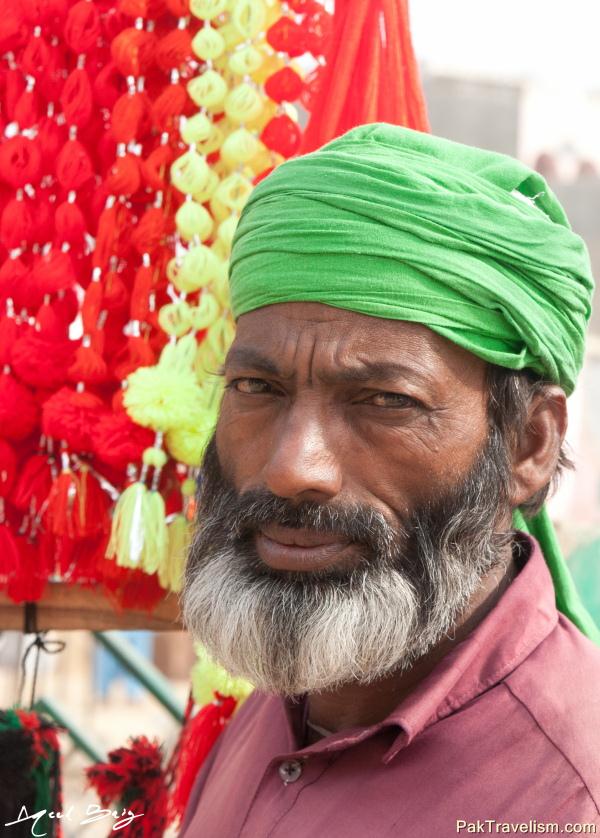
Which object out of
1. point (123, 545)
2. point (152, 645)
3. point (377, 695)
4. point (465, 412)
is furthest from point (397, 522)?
point (152, 645)

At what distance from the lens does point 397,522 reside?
1.61 metres

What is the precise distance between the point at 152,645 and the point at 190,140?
9.06 m

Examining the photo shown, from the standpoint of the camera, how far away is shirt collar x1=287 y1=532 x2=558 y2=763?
4.97ft

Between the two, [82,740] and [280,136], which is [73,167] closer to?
[280,136]

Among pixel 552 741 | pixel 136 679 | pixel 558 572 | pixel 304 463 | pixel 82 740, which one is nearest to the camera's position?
pixel 552 741

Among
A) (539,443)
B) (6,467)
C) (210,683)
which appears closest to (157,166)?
(6,467)

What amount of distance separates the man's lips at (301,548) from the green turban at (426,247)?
14.2 inches

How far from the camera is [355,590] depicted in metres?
1.59

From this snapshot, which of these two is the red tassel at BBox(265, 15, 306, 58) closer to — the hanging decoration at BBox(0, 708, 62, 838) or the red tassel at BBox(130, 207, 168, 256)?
the red tassel at BBox(130, 207, 168, 256)

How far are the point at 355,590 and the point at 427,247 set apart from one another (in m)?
0.54

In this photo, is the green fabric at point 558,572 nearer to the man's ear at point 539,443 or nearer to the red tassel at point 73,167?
the man's ear at point 539,443

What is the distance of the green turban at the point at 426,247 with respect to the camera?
5.23 feet

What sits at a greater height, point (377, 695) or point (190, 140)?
point (190, 140)

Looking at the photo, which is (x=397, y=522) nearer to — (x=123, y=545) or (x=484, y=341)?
(x=484, y=341)
